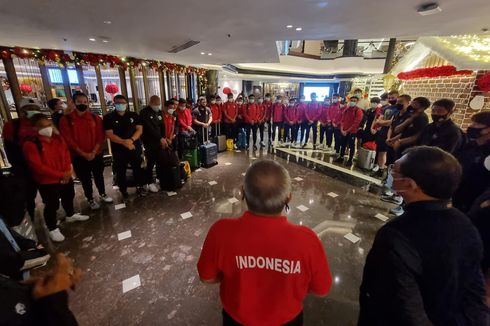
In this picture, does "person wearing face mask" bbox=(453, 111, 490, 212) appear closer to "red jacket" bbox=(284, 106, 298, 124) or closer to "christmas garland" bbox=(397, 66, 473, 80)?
"christmas garland" bbox=(397, 66, 473, 80)

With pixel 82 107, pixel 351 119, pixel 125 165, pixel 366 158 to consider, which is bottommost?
pixel 366 158

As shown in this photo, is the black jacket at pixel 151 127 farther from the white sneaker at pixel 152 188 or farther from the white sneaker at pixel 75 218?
the white sneaker at pixel 75 218

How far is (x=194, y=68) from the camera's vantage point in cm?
852

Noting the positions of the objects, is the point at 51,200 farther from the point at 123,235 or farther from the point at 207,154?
the point at 207,154

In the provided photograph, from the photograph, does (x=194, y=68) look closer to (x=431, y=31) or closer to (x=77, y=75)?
(x=77, y=75)

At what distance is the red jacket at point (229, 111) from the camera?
6.26m

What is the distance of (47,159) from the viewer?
232 centimetres

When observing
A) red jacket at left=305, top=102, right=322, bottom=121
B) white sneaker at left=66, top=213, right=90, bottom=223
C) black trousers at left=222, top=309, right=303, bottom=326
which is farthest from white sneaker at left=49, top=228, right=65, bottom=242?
red jacket at left=305, top=102, right=322, bottom=121

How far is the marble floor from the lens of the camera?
1749 millimetres

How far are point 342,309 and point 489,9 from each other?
10.8ft

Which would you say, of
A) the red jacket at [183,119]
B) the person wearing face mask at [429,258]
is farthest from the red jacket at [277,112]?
the person wearing face mask at [429,258]

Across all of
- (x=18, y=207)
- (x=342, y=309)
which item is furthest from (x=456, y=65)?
(x=18, y=207)

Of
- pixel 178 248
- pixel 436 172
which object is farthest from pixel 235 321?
pixel 178 248

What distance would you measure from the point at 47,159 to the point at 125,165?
1109mm
